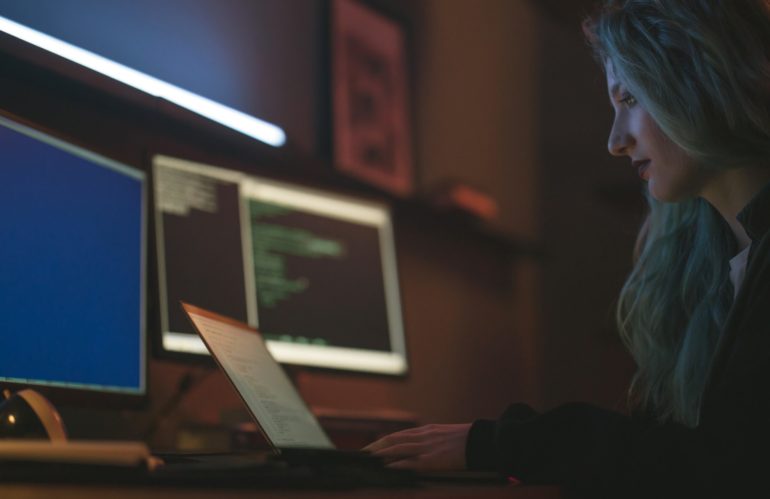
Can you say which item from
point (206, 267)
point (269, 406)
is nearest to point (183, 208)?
point (206, 267)

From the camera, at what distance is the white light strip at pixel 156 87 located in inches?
50.7

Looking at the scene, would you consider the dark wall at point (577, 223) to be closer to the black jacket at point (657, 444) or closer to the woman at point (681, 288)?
the woman at point (681, 288)

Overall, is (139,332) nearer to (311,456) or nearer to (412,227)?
(311,456)

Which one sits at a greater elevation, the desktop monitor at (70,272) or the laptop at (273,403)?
the desktop monitor at (70,272)

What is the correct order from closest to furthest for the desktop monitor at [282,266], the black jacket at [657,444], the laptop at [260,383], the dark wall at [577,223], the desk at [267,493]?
the desk at [267,493] < the black jacket at [657,444] < the laptop at [260,383] < the desktop monitor at [282,266] < the dark wall at [577,223]

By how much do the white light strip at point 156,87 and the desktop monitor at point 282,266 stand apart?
0.14 m

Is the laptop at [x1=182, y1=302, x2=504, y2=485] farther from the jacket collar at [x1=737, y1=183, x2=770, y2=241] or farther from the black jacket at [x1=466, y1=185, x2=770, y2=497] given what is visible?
the jacket collar at [x1=737, y1=183, x2=770, y2=241]

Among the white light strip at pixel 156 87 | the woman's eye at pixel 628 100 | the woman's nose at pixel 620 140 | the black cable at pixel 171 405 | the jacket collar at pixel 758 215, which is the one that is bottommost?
the black cable at pixel 171 405

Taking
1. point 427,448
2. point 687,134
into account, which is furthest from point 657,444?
point 687,134

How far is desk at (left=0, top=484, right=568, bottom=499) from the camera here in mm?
539

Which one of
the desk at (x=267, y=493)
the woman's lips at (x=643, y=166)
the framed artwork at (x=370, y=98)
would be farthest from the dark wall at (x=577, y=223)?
the desk at (x=267, y=493)

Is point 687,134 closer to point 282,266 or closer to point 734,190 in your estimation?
point 734,190

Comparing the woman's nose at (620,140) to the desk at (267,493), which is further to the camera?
the woman's nose at (620,140)

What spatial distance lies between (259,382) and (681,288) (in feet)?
2.26
